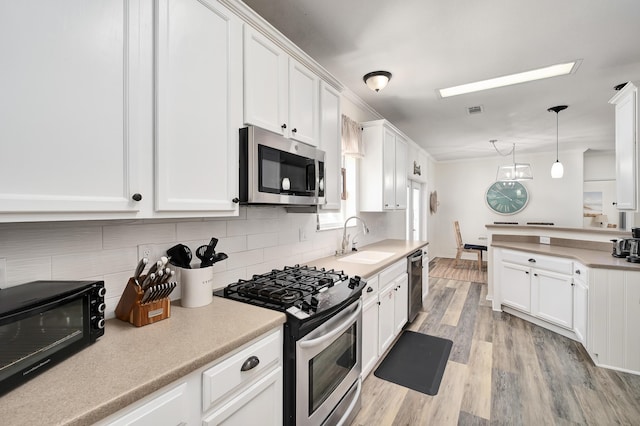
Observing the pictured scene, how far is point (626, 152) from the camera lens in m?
2.75

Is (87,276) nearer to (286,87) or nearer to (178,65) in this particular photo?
(178,65)

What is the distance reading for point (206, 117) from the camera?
→ 1.32 metres

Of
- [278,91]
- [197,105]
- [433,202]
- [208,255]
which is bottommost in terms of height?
[208,255]

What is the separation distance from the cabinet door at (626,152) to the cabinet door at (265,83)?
312 cm

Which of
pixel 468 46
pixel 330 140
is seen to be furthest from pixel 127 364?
pixel 468 46

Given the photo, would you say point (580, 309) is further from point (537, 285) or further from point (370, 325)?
point (370, 325)

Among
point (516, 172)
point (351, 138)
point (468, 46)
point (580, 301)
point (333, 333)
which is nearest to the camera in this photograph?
point (333, 333)

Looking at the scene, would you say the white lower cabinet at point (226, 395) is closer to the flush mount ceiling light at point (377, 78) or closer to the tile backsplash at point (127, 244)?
the tile backsplash at point (127, 244)

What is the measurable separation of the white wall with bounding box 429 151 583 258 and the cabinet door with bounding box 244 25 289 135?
6335 millimetres

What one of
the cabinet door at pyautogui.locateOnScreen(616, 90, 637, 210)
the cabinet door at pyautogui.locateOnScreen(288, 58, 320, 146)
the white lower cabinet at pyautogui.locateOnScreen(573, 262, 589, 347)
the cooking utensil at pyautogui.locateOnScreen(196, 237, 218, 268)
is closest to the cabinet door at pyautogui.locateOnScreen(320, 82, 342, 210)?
the cabinet door at pyautogui.locateOnScreen(288, 58, 320, 146)

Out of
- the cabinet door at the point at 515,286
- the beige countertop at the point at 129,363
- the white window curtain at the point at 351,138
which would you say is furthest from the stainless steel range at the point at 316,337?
the cabinet door at the point at 515,286

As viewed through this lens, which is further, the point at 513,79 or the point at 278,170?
the point at 513,79

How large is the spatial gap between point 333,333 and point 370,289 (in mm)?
749

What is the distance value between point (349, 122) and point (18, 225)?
2.68 metres
